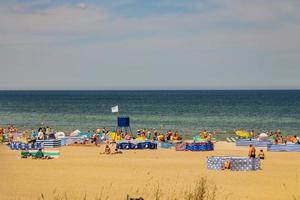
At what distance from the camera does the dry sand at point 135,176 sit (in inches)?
664

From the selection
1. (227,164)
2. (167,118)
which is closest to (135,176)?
(227,164)

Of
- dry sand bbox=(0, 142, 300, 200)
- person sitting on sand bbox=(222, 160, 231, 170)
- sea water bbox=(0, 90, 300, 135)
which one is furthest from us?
sea water bbox=(0, 90, 300, 135)

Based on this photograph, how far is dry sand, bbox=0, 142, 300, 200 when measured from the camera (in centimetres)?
1688

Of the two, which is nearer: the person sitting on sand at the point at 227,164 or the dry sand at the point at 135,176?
the dry sand at the point at 135,176

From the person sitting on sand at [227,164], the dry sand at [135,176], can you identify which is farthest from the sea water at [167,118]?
the person sitting on sand at [227,164]

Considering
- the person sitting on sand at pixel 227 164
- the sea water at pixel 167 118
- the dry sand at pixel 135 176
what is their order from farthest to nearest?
the sea water at pixel 167 118 → the person sitting on sand at pixel 227 164 → the dry sand at pixel 135 176

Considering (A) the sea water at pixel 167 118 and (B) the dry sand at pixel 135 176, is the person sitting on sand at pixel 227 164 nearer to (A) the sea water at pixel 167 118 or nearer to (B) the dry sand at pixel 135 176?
(B) the dry sand at pixel 135 176

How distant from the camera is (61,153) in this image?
28.6 meters

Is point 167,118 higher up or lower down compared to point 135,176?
lower down

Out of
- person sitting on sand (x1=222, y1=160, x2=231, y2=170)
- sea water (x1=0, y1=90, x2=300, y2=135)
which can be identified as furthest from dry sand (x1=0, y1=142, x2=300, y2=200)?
sea water (x1=0, y1=90, x2=300, y2=135)

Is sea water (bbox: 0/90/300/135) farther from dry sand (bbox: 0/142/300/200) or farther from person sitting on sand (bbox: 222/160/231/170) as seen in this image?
person sitting on sand (bbox: 222/160/231/170)

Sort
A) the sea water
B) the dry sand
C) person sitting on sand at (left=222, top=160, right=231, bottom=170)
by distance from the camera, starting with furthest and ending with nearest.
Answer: the sea water < person sitting on sand at (left=222, top=160, right=231, bottom=170) < the dry sand

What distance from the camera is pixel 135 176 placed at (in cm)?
2038

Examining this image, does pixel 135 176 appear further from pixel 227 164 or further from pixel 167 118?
pixel 167 118
